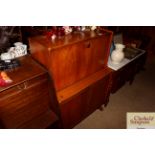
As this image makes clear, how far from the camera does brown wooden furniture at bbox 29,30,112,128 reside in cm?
Result: 150

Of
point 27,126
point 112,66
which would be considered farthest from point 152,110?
point 27,126

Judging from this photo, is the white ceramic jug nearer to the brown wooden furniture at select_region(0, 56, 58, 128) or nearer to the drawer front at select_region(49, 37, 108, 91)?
the drawer front at select_region(49, 37, 108, 91)

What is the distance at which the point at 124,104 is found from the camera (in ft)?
9.12

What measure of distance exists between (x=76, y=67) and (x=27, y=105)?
69 cm

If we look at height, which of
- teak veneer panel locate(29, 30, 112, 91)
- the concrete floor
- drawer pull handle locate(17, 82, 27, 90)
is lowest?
the concrete floor

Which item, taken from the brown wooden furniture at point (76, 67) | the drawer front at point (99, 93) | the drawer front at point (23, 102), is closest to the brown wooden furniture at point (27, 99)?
the drawer front at point (23, 102)

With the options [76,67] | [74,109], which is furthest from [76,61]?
[74,109]

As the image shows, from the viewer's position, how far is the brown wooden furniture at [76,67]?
1501 mm

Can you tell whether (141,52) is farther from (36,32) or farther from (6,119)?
(6,119)

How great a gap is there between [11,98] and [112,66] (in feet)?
5.21

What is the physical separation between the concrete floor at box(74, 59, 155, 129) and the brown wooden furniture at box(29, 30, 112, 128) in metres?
0.27
